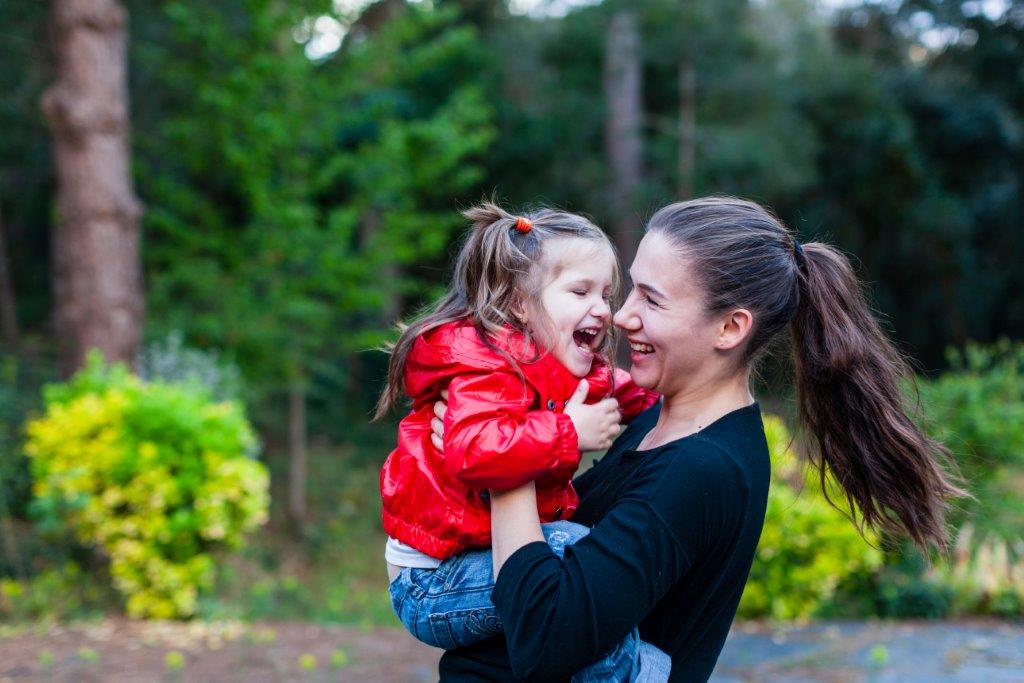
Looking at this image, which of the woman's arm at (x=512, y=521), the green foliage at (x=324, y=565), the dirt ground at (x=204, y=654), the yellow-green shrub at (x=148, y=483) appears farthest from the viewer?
the green foliage at (x=324, y=565)

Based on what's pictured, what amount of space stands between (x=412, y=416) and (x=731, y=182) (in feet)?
48.6

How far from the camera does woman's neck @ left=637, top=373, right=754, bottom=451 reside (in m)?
1.79

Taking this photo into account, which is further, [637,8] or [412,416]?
[637,8]

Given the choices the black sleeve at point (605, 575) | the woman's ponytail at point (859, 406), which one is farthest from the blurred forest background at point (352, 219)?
the black sleeve at point (605, 575)

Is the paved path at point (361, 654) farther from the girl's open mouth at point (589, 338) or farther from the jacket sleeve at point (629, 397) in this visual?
the girl's open mouth at point (589, 338)

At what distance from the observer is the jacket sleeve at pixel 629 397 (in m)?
2.12

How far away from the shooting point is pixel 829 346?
75.6 inches

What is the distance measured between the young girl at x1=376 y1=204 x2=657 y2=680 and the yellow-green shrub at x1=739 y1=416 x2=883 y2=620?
14.4ft

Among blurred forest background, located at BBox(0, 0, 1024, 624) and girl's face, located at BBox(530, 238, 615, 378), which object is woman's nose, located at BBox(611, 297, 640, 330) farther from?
blurred forest background, located at BBox(0, 0, 1024, 624)

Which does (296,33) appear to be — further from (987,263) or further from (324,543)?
(987,263)

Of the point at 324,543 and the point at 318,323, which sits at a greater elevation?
the point at 318,323

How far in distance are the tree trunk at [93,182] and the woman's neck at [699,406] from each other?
700 cm

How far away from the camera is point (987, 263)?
1830 cm

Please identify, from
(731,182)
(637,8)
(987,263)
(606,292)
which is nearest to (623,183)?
(731,182)
